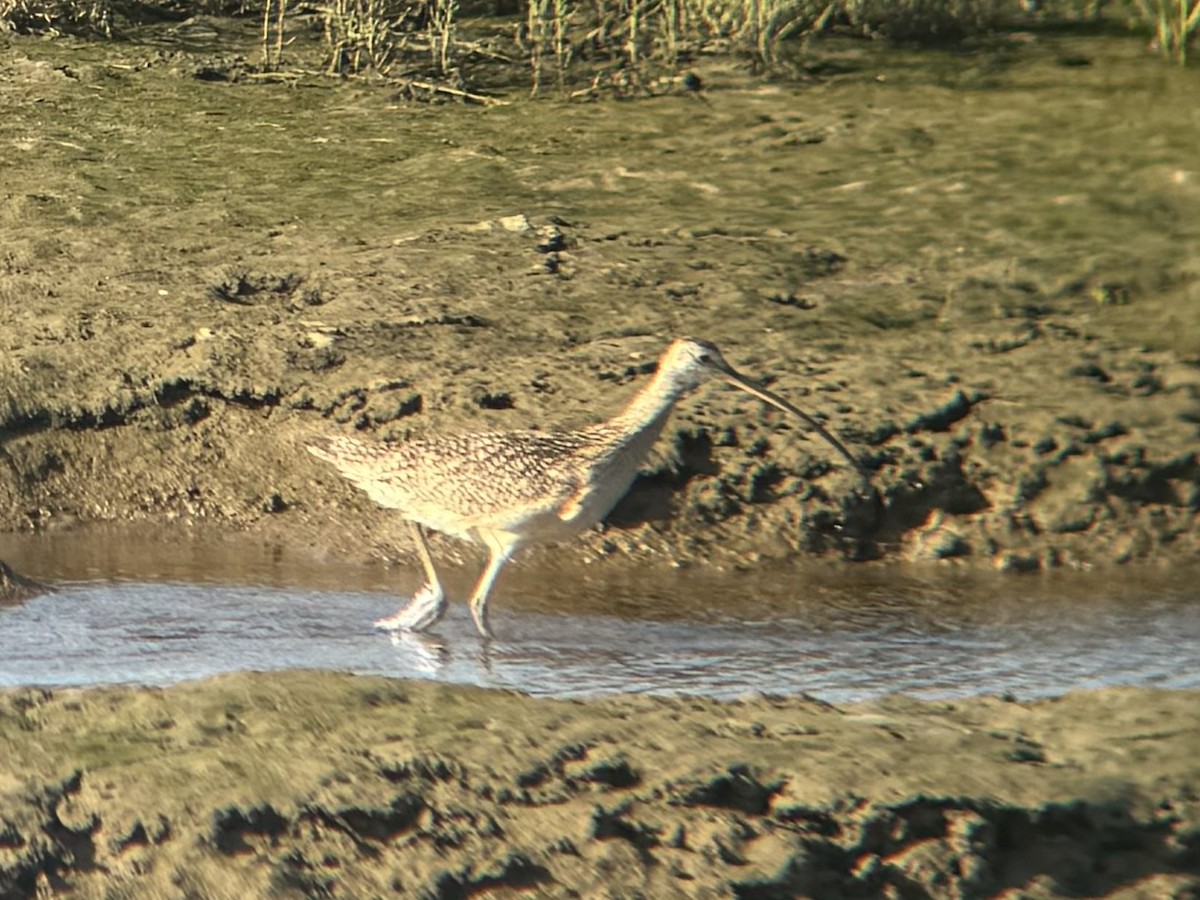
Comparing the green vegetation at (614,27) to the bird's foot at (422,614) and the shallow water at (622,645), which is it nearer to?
the shallow water at (622,645)

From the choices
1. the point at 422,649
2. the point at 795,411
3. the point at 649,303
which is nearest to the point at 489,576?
the point at 422,649

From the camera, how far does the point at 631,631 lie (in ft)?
21.9

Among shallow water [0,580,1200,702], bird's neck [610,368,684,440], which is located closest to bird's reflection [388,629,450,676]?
shallow water [0,580,1200,702]

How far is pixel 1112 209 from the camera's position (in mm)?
9188

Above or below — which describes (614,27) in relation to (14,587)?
above

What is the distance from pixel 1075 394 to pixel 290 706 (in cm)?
A: 446

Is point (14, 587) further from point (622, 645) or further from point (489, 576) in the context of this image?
point (622, 645)

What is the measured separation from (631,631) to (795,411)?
1.16 m

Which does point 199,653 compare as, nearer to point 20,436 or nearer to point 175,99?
point 20,436

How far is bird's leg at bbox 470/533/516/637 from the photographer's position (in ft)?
21.6

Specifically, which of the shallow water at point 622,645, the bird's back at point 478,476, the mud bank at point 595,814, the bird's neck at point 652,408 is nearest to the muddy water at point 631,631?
the shallow water at point 622,645

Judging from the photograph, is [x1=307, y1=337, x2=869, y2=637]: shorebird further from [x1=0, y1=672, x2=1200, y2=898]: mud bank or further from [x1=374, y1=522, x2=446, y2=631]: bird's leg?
[x1=0, y1=672, x2=1200, y2=898]: mud bank

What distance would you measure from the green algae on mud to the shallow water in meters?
0.67

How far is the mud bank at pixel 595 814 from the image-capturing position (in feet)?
12.4
